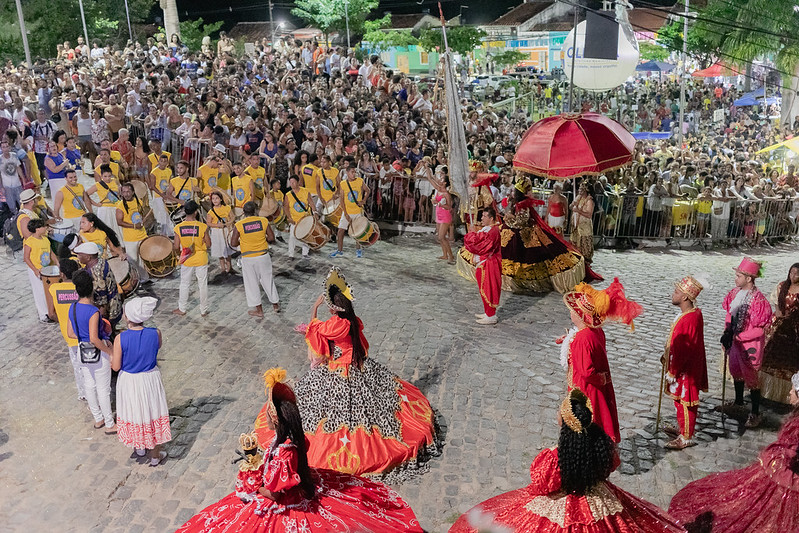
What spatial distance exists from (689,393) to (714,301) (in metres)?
4.90

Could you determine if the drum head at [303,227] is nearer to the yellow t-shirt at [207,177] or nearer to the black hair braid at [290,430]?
the yellow t-shirt at [207,177]

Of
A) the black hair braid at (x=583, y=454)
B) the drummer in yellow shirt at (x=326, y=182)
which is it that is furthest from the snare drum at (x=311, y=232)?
the black hair braid at (x=583, y=454)

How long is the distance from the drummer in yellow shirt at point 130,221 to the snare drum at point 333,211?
323 cm

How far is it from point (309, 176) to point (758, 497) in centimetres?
963

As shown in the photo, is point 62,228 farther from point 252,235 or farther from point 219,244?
point 252,235

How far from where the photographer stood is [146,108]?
723 inches

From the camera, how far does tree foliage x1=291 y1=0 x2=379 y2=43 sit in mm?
42781

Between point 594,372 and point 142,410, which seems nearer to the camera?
point 594,372

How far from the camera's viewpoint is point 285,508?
490cm

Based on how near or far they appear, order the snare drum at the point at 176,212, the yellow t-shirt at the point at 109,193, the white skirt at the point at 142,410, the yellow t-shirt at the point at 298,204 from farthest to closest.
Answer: the yellow t-shirt at the point at 298,204 < the yellow t-shirt at the point at 109,193 < the snare drum at the point at 176,212 < the white skirt at the point at 142,410

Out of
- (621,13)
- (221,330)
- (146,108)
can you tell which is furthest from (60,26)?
(221,330)

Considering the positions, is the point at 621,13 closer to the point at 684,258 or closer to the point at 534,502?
the point at 684,258

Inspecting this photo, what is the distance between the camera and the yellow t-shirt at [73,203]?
11.6m

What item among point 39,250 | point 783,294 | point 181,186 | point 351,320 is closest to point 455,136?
point 181,186
